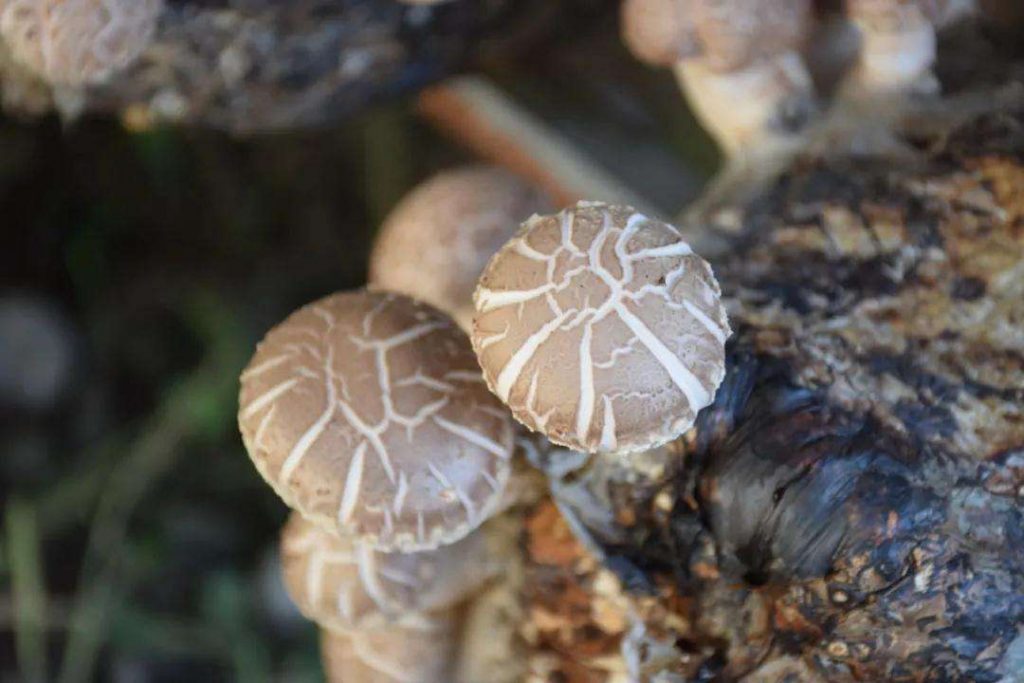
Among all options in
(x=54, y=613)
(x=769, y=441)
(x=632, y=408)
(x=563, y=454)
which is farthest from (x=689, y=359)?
(x=54, y=613)

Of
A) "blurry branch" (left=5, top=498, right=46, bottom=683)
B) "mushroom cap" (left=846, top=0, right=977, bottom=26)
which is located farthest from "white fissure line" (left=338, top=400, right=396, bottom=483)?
"blurry branch" (left=5, top=498, right=46, bottom=683)

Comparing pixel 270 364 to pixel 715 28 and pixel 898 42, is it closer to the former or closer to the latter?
pixel 715 28

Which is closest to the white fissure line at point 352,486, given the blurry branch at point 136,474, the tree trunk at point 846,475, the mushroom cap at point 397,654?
the tree trunk at point 846,475

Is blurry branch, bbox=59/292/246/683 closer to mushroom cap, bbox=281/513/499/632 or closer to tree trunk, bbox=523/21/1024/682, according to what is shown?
mushroom cap, bbox=281/513/499/632

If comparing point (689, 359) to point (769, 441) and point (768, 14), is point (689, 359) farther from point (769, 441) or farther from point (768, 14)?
point (768, 14)

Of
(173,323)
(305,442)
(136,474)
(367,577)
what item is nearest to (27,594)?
(136,474)
